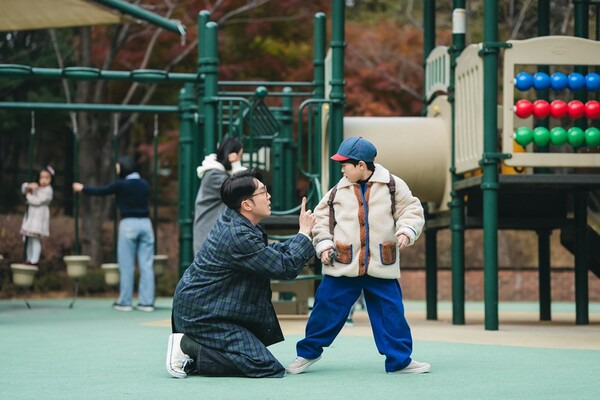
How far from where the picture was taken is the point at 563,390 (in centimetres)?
638

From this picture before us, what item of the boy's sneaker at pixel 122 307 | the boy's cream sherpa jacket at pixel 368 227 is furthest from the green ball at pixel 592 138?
the boy's sneaker at pixel 122 307

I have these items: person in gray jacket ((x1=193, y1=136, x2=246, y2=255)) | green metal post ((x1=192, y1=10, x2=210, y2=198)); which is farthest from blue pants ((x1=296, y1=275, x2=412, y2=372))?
green metal post ((x1=192, y1=10, x2=210, y2=198))

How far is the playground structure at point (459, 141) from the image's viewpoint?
1130cm

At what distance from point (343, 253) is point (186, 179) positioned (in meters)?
6.47

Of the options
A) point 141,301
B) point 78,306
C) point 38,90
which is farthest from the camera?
point 38,90

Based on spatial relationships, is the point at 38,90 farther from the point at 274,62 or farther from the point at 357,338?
the point at 357,338

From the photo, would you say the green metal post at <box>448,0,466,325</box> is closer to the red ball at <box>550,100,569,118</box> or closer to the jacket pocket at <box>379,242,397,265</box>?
the red ball at <box>550,100,569,118</box>

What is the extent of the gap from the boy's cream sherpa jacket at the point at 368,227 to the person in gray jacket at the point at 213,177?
381 cm

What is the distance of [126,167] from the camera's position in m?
15.0

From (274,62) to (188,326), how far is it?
1457 cm

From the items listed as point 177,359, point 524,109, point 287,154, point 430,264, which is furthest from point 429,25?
point 177,359

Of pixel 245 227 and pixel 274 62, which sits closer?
pixel 245 227

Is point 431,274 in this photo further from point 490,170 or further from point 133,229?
point 133,229

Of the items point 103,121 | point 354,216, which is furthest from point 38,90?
point 354,216
